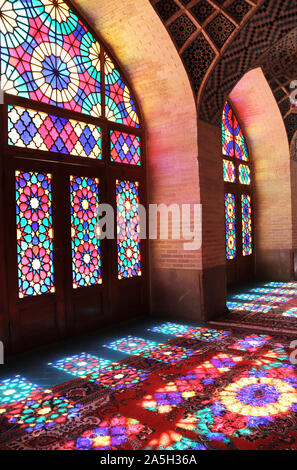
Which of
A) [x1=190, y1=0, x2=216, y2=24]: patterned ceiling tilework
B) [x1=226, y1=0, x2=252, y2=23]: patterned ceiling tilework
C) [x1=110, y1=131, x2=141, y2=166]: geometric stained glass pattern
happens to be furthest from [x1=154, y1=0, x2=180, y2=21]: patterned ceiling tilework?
[x1=110, y1=131, x2=141, y2=166]: geometric stained glass pattern

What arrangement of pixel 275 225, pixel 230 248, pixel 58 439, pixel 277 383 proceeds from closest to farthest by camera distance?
pixel 58 439 < pixel 277 383 < pixel 230 248 < pixel 275 225

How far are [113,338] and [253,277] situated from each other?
4836 mm

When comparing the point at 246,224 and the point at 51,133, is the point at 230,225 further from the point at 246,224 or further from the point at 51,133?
the point at 51,133

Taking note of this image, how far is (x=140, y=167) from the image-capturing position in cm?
530

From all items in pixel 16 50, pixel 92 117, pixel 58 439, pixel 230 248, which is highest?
pixel 16 50

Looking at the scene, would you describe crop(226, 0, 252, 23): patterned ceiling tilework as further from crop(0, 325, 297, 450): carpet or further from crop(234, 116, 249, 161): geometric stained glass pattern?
crop(0, 325, 297, 450): carpet

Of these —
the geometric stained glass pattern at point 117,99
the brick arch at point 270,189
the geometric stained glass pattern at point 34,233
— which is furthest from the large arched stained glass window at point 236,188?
the geometric stained glass pattern at point 34,233

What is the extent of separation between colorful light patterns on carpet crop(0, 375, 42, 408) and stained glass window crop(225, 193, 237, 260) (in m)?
5.06

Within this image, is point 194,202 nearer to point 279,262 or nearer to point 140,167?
point 140,167

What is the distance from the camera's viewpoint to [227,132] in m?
7.41

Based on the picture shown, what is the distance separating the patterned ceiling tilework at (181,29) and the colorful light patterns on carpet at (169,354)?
11.5 ft

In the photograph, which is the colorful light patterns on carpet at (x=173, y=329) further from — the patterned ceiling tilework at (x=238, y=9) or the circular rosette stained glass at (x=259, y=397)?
the patterned ceiling tilework at (x=238, y=9)

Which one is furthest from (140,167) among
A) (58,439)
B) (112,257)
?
(58,439)

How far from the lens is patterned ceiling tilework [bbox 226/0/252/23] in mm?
4403
